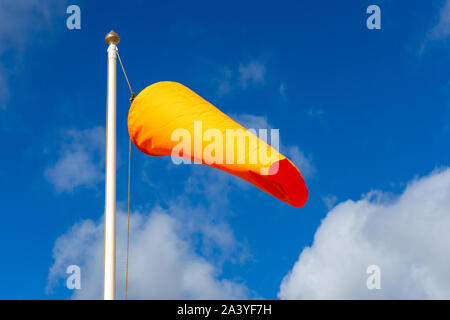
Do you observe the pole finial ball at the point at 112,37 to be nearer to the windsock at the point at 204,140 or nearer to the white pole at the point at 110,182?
the white pole at the point at 110,182

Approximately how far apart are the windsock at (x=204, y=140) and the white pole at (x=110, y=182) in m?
0.78

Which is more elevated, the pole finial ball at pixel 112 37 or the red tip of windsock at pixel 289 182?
the pole finial ball at pixel 112 37

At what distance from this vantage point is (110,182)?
14.2 meters

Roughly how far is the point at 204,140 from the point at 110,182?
2.51 metres

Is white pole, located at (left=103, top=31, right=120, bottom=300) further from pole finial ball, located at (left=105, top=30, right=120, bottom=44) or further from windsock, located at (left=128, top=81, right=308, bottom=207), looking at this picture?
windsock, located at (left=128, top=81, right=308, bottom=207)

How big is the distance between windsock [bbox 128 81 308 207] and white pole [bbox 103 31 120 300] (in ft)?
2.56

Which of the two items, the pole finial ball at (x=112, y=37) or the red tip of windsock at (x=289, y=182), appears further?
the pole finial ball at (x=112, y=37)

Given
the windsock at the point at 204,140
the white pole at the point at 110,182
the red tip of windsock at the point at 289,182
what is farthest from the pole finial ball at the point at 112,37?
the red tip of windsock at the point at 289,182

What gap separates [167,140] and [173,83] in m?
1.92

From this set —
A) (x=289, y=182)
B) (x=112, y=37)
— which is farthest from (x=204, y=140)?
(x=112, y=37)

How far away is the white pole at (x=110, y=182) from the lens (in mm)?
13562

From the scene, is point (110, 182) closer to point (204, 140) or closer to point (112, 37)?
point (204, 140)

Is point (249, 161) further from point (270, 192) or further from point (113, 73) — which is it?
point (113, 73)
